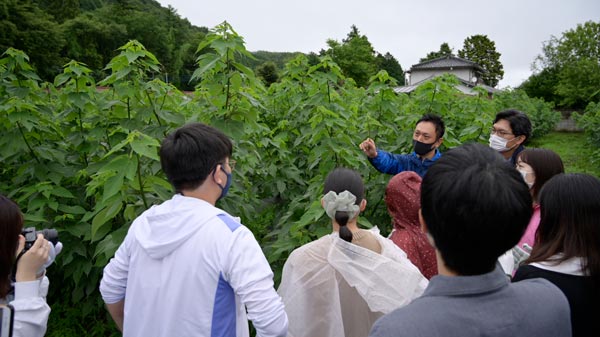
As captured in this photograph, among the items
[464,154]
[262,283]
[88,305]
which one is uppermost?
[464,154]

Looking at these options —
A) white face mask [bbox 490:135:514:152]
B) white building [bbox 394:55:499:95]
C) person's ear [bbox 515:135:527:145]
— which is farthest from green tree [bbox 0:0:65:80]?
white building [bbox 394:55:499:95]

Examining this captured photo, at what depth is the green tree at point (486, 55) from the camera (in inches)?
2245

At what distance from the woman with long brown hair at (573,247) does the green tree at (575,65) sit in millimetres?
29345

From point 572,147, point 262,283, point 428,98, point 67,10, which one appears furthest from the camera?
point 67,10

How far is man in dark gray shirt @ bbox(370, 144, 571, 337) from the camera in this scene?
95 cm

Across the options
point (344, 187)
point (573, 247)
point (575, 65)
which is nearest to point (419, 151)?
point (344, 187)

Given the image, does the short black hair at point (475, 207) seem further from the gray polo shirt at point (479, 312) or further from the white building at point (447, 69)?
the white building at point (447, 69)

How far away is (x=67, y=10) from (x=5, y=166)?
50069 millimetres

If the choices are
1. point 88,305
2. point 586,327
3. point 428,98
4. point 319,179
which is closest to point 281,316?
point 586,327

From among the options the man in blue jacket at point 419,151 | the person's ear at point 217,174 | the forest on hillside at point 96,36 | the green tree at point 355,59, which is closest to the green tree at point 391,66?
the forest on hillside at point 96,36

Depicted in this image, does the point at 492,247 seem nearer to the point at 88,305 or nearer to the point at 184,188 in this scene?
the point at 184,188

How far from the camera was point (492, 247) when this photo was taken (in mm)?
995

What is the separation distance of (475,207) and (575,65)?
1327 inches

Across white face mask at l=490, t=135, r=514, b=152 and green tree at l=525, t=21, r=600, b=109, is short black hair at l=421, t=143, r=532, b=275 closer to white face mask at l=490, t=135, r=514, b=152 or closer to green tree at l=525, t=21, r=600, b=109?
white face mask at l=490, t=135, r=514, b=152
